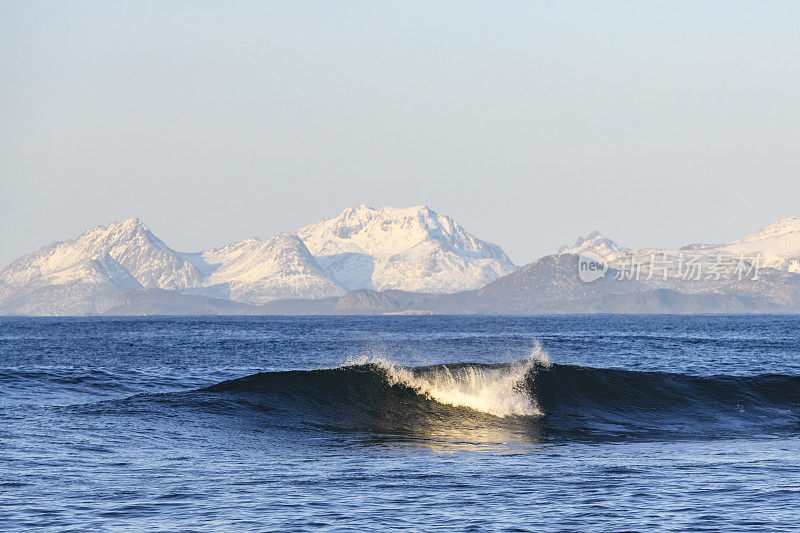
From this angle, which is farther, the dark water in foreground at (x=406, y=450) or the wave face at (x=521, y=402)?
the wave face at (x=521, y=402)

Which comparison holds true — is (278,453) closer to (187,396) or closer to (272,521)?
(272,521)

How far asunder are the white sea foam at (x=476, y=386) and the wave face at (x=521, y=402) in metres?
0.04

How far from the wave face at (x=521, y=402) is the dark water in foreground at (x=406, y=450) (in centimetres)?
10

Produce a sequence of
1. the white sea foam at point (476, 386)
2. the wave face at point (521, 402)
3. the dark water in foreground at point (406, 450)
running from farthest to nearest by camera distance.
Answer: the white sea foam at point (476, 386) → the wave face at point (521, 402) → the dark water in foreground at point (406, 450)

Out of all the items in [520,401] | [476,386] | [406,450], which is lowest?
[406,450]

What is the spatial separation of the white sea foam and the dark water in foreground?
0.31 feet

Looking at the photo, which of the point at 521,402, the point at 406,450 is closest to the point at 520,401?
the point at 521,402

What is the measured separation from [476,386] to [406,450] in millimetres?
9902

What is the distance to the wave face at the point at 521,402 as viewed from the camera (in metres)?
26.8

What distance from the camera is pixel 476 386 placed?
103 ft

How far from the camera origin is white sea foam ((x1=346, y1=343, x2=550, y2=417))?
3003cm

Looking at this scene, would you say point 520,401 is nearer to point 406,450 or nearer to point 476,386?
point 476,386

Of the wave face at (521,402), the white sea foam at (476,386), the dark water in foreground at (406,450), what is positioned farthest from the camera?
the white sea foam at (476,386)

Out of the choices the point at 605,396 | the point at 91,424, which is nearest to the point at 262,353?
the point at 605,396
